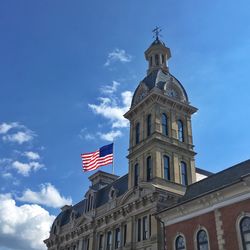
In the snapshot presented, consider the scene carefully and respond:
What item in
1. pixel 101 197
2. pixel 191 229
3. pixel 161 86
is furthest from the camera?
pixel 101 197

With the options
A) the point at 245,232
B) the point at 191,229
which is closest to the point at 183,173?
the point at 191,229

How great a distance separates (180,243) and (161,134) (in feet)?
44.3

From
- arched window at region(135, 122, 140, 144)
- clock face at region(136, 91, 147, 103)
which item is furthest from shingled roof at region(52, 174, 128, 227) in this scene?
clock face at region(136, 91, 147, 103)

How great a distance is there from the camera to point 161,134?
1511 inches

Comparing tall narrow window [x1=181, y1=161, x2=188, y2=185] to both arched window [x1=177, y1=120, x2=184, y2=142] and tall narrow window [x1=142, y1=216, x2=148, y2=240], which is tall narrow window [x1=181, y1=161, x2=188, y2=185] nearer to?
arched window [x1=177, y1=120, x2=184, y2=142]

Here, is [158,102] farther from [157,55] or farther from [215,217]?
[215,217]

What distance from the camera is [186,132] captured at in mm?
41344

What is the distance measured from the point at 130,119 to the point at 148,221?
15.1 meters

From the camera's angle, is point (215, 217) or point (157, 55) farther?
point (157, 55)

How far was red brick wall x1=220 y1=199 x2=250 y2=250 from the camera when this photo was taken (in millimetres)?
23062

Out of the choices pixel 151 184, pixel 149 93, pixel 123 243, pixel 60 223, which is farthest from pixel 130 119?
pixel 60 223

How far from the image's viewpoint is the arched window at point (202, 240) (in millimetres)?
Result: 25484

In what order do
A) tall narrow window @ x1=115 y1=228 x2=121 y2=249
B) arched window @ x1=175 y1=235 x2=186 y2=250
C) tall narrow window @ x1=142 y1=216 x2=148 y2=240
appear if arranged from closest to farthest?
arched window @ x1=175 y1=235 x2=186 y2=250 < tall narrow window @ x1=142 y1=216 x2=148 y2=240 < tall narrow window @ x1=115 y1=228 x2=121 y2=249

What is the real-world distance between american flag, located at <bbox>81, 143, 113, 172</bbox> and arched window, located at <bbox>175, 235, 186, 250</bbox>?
1729 centimetres
